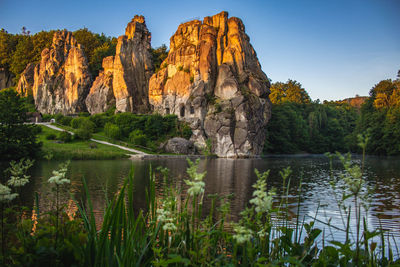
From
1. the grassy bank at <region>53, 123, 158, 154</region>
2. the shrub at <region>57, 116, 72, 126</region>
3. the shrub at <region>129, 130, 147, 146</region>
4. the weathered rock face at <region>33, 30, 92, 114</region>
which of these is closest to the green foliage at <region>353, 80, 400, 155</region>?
the grassy bank at <region>53, 123, 158, 154</region>

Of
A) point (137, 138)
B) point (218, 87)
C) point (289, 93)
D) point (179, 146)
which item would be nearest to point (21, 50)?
point (137, 138)

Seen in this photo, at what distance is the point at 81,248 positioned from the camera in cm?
238

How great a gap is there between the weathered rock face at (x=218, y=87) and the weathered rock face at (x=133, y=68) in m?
5.05

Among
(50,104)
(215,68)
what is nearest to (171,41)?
(215,68)

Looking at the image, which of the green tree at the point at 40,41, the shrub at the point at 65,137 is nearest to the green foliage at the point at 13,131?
the shrub at the point at 65,137

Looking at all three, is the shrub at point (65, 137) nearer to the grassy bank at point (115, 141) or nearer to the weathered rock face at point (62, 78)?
the grassy bank at point (115, 141)

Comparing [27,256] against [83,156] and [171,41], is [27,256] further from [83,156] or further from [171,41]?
[171,41]

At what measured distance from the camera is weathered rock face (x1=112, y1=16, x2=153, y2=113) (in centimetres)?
6912

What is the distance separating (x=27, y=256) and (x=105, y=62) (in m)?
77.1

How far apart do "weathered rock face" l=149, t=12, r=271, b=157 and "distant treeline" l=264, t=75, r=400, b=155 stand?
44.5 feet

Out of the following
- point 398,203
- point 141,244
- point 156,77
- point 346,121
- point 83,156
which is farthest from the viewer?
point 346,121

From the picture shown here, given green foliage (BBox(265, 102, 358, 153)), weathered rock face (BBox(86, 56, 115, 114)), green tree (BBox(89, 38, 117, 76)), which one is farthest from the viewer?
green tree (BBox(89, 38, 117, 76))

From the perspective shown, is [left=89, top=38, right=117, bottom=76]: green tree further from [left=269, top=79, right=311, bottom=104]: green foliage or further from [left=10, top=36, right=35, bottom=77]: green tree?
[left=269, top=79, right=311, bottom=104]: green foliage

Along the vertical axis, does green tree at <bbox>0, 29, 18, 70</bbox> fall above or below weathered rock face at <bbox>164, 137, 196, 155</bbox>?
above
